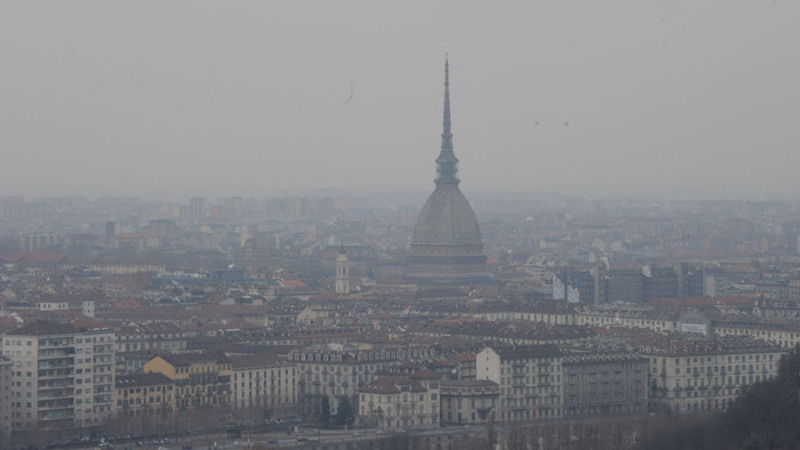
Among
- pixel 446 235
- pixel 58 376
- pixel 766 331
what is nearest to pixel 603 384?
pixel 766 331

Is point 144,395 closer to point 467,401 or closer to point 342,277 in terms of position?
point 467,401

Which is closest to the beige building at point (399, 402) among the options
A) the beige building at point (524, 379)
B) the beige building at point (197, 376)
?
the beige building at point (524, 379)

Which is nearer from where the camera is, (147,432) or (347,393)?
(147,432)

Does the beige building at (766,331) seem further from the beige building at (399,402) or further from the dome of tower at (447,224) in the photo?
the dome of tower at (447,224)

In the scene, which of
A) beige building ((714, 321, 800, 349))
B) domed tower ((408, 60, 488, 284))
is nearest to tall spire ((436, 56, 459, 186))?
domed tower ((408, 60, 488, 284))

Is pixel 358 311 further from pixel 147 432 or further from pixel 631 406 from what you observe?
pixel 147 432

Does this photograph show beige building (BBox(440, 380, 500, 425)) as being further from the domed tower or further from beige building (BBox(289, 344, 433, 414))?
the domed tower

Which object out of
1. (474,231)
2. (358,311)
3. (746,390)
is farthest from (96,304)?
(474,231)
